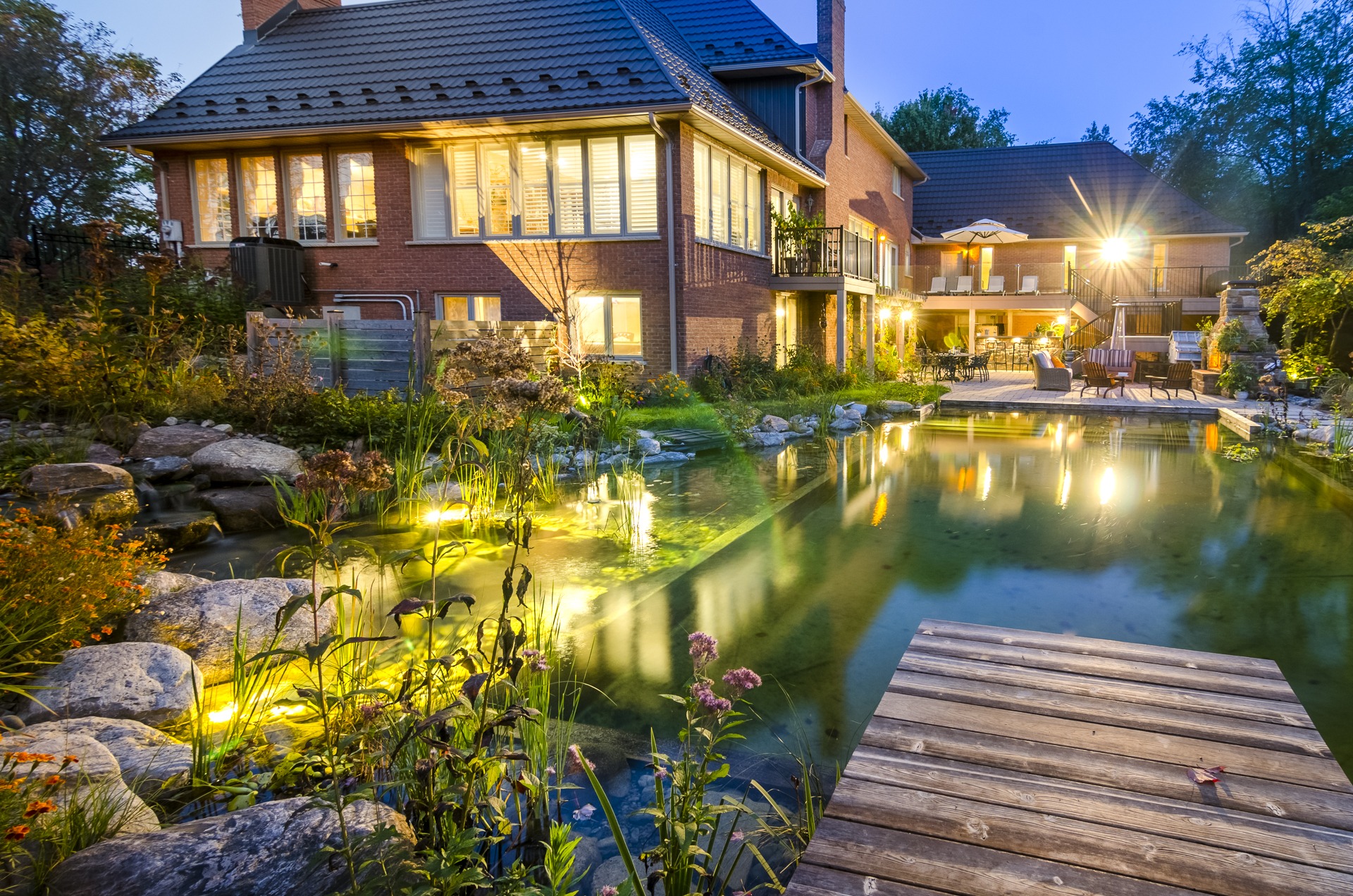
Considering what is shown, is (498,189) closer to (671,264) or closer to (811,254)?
(671,264)

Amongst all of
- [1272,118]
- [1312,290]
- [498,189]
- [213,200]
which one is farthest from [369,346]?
[1272,118]

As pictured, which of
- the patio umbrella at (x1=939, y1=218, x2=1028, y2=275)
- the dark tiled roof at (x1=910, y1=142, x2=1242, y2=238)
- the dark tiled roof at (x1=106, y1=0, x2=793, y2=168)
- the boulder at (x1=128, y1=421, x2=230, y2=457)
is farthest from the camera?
the dark tiled roof at (x1=910, y1=142, x2=1242, y2=238)

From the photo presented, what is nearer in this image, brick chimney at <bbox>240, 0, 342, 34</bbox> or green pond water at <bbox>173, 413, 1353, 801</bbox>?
green pond water at <bbox>173, 413, 1353, 801</bbox>

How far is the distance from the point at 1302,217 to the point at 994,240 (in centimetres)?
1907

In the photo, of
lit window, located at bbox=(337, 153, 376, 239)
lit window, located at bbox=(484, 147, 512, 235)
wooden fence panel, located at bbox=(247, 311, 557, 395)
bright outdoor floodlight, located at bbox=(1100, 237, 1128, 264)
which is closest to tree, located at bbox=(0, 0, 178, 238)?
lit window, located at bbox=(337, 153, 376, 239)

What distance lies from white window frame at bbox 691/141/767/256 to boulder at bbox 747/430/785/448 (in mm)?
4185

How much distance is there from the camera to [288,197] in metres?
16.5

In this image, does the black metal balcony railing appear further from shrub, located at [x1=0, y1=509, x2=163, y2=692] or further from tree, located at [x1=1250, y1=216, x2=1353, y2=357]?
shrub, located at [x1=0, y1=509, x2=163, y2=692]

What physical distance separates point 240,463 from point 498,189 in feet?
29.3

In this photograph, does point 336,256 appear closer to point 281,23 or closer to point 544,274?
point 544,274

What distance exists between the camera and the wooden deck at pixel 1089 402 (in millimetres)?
16172

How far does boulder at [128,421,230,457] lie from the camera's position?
332 inches

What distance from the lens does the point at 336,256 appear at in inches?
645

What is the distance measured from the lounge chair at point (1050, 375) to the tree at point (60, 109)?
843 inches
